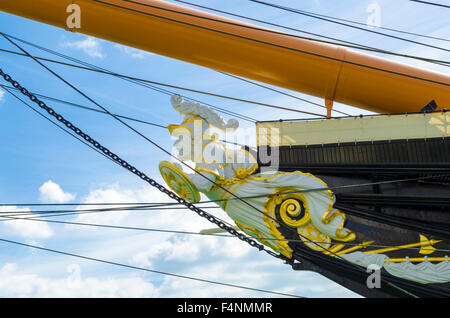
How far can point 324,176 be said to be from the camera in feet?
22.9

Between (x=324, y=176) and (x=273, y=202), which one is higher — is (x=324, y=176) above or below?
above

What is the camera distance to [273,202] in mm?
6965

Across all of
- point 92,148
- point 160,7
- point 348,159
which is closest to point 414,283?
point 348,159

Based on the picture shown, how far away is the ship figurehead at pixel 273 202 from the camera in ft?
21.5

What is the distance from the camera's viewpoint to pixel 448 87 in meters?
8.12

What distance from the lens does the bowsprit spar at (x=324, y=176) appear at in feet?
21.7

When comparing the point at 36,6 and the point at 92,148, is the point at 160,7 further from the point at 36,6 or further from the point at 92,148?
the point at 92,148

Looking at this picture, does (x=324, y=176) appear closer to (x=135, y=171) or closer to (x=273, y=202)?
(x=273, y=202)

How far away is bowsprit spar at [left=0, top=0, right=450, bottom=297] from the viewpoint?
6602mm

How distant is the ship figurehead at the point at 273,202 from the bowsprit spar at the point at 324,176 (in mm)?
14

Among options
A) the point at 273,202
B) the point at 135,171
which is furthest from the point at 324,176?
the point at 135,171

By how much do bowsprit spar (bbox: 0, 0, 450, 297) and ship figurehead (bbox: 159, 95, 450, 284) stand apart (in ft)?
0.04

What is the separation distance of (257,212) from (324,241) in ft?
3.17

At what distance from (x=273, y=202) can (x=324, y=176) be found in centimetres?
78
